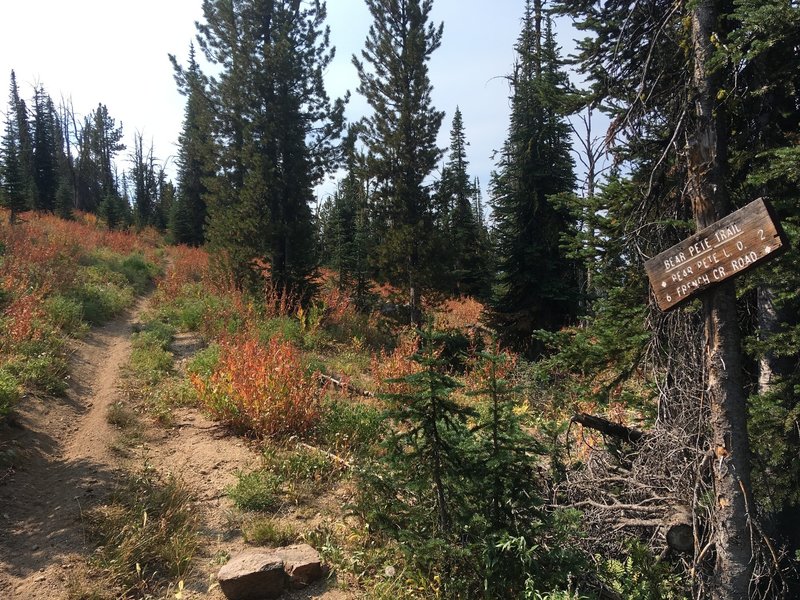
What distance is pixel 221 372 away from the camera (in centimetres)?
630

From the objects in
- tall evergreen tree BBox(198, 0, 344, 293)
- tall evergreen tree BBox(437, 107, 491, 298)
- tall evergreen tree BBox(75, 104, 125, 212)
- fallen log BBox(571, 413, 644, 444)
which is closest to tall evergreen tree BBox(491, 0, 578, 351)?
tall evergreen tree BBox(437, 107, 491, 298)

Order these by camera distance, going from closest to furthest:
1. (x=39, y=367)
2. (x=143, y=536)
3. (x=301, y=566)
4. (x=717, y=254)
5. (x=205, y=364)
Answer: (x=717, y=254) → (x=301, y=566) → (x=143, y=536) → (x=39, y=367) → (x=205, y=364)

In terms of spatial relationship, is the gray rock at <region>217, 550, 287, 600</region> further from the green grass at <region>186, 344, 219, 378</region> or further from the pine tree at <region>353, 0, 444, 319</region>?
the pine tree at <region>353, 0, 444, 319</region>

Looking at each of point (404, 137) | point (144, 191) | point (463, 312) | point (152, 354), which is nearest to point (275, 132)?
point (404, 137)

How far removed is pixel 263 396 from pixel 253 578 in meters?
2.56

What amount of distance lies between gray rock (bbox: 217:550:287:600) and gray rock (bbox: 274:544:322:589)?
68 mm

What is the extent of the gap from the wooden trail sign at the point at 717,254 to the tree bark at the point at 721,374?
143 mm

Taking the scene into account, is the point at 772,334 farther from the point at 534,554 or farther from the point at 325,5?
the point at 325,5

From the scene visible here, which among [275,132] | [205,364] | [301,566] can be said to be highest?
[275,132]

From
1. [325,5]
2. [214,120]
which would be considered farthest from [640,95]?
[214,120]

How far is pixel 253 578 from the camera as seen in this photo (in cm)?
336

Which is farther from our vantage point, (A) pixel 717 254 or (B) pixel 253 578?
(B) pixel 253 578

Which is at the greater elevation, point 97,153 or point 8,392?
point 97,153

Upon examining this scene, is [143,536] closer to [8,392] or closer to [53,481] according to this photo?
[53,481]
